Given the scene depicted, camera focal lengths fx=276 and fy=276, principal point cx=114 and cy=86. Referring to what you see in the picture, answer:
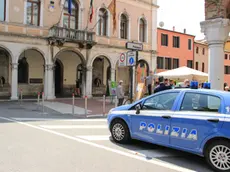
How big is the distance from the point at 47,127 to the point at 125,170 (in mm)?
5130

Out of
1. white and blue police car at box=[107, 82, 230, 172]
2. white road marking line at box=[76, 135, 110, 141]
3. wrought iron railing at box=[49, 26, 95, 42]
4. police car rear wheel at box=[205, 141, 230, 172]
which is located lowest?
white road marking line at box=[76, 135, 110, 141]

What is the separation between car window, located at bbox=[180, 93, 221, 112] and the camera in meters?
5.45

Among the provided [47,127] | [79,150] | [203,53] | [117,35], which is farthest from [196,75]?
[203,53]

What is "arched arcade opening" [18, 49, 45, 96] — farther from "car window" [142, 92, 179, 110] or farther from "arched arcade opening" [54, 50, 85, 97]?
"car window" [142, 92, 179, 110]

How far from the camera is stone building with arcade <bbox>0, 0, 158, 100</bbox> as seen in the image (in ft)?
68.8

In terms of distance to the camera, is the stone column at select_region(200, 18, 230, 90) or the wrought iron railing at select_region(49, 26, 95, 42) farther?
the wrought iron railing at select_region(49, 26, 95, 42)

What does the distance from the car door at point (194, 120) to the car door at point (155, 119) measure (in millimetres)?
197

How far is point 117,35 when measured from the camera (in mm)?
26797

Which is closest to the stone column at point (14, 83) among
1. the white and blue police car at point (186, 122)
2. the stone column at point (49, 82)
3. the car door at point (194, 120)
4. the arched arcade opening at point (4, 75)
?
the arched arcade opening at point (4, 75)

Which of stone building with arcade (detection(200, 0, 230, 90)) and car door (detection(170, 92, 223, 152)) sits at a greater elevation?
stone building with arcade (detection(200, 0, 230, 90))

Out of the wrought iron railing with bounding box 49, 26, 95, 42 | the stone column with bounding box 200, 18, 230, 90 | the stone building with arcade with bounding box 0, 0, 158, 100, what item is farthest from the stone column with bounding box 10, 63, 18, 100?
the stone column with bounding box 200, 18, 230, 90

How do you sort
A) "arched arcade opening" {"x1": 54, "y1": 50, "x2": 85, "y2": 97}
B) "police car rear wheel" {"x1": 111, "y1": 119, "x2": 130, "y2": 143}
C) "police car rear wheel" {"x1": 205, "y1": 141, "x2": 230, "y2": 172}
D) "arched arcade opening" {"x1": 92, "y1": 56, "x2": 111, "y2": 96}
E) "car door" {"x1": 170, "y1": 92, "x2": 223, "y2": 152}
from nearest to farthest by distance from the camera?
"police car rear wheel" {"x1": 205, "y1": 141, "x2": 230, "y2": 172} → "car door" {"x1": 170, "y1": 92, "x2": 223, "y2": 152} → "police car rear wheel" {"x1": 111, "y1": 119, "x2": 130, "y2": 143} → "arched arcade opening" {"x1": 54, "y1": 50, "x2": 85, "y2": 97} → "arched arcade opening" {"x1": 92, "y1": 56, "x2": 111, "y2": 96}

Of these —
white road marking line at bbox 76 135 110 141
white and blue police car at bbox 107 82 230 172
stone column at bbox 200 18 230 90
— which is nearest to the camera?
white and blue police car at bbox 107 82 230 172

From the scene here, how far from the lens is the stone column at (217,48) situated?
389 inches
